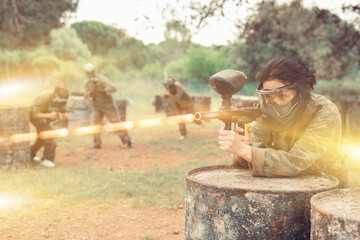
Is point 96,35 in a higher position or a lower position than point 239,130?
higher

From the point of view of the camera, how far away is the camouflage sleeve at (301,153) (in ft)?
8.68

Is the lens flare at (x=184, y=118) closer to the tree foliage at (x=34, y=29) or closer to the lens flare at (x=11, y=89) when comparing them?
the lens flare at (x=11, y=89)

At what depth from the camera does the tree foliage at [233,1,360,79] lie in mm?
9664

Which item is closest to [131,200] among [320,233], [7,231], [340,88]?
[7,231]

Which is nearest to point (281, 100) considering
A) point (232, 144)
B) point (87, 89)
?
point (232, 144)

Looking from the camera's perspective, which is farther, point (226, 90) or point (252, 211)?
point (226, 90)

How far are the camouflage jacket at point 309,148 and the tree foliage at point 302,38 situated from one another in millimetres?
4173

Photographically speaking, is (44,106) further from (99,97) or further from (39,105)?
(99,97)

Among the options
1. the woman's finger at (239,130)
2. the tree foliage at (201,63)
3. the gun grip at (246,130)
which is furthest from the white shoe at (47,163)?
the tree foliage at (201,63)

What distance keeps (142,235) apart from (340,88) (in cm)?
1889

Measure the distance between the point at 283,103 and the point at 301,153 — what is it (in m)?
0.43

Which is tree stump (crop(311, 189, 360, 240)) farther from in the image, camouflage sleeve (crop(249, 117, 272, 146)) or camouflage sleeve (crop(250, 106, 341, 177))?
camouflage sleeve (crop(249, 117, 272, 146))

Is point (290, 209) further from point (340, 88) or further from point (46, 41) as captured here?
point (46, 41)

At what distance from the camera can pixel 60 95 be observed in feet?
27.2
